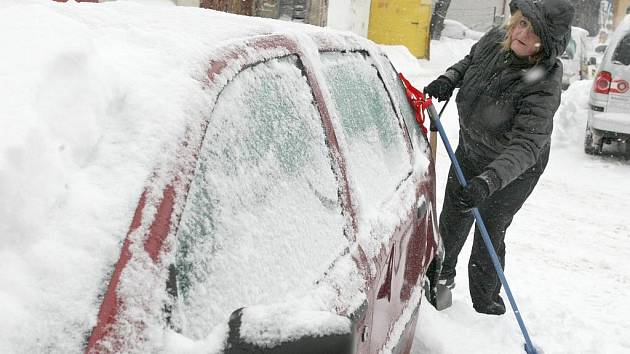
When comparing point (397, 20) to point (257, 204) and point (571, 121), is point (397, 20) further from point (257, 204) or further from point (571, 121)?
point (257, 204)

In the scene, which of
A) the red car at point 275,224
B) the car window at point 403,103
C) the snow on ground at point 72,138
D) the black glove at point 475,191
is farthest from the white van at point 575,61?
the snow on ground at point 72,138

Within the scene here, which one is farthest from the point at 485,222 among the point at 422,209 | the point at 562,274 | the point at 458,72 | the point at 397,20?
the point at 397,20

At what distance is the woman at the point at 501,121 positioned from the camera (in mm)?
3230

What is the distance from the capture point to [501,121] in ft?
11.7

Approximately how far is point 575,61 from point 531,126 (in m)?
13.7

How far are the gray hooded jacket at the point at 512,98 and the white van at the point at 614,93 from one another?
485cm

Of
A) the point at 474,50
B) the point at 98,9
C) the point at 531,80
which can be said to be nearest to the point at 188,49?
the point at 98,9

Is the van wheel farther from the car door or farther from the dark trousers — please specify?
Answer: the car door

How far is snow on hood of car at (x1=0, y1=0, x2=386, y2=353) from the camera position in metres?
1.02

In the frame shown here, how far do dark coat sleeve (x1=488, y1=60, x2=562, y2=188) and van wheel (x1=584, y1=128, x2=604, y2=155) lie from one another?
5.68 meters

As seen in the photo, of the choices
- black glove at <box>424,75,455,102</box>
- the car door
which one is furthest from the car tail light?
the car door

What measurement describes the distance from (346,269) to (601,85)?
7.41 m

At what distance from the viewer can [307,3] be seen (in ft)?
49.2

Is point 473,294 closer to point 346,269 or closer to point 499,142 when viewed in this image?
point 499,142
